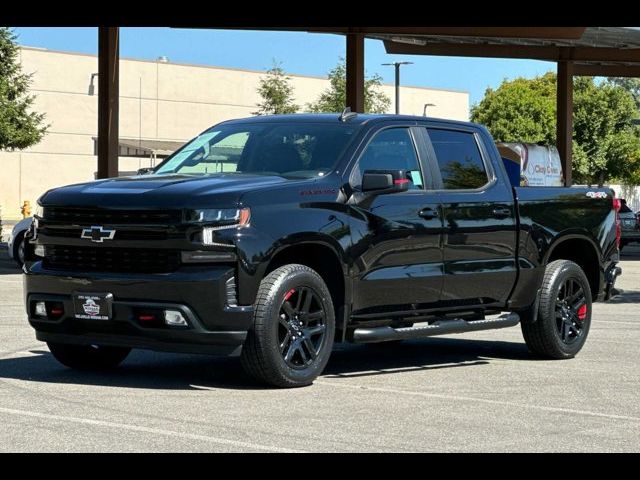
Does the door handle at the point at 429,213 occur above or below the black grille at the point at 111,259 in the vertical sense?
above

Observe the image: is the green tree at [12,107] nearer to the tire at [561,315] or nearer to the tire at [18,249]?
the tire at [18,249]

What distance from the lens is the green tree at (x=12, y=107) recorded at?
172 ft

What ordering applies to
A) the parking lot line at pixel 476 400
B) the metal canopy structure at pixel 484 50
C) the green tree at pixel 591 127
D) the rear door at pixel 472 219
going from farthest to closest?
the green tree at pixel 591 127, the metal canopy structure at pixel 484 50, the rear door at pixel 472 219, the parking lot line at pixel 476 400

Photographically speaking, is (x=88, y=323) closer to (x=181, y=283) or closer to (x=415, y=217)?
(x=181, y=283)

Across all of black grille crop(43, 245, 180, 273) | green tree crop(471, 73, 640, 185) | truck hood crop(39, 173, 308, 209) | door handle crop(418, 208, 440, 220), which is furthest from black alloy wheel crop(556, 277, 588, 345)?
green tree crop(471, 73, 640, 185)

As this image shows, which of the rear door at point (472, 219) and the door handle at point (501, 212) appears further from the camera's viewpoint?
the door handle at point (501, 212)

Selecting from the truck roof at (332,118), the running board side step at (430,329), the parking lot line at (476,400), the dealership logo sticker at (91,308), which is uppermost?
the truck roof at (332,118)

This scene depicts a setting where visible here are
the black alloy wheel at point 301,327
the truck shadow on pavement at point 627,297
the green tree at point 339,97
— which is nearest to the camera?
the black alloy wheel at point 301,327

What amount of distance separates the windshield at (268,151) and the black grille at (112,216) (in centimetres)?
125

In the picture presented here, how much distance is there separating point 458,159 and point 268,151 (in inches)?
67.2

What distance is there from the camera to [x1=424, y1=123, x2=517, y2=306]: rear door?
1107cm

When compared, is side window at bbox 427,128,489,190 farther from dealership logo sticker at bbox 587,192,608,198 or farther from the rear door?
dealership logo sticker at bbox 587,192,608,198

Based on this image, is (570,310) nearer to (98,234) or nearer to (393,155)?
(393,155)

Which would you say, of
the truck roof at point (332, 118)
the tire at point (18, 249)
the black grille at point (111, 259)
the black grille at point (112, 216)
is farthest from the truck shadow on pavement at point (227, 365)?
the tire at point (18, 249)
